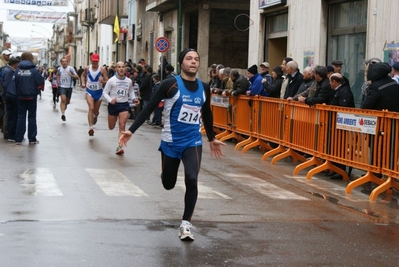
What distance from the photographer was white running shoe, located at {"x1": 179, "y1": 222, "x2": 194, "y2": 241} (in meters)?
7.26

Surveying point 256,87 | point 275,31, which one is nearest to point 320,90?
point 256,87

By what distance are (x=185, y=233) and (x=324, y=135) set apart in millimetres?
6293

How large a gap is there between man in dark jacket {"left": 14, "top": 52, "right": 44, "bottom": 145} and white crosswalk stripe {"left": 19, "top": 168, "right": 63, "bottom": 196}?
156 inches

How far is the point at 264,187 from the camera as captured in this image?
11469 millimetres

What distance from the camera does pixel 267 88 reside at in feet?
55.2

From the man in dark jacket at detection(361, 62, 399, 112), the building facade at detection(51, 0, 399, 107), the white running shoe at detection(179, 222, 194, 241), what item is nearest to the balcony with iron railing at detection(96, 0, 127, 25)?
the building facade at detection(51, 0, 399, 107)

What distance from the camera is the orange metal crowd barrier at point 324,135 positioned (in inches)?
441

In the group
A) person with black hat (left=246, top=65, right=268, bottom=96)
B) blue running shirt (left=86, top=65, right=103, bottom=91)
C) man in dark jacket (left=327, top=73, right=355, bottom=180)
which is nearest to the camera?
man in dark jacket (left=327, top=73, right=355, bottom=180)

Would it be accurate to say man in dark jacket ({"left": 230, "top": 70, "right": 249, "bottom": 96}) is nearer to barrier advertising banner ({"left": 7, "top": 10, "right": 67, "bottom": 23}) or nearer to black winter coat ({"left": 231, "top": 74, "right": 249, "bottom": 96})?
black winter coat ({"left": 231, "top": 74, "right": 249, "bottom": 96})

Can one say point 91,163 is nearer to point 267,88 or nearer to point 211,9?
point 267,88

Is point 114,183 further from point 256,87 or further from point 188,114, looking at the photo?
point 256,87

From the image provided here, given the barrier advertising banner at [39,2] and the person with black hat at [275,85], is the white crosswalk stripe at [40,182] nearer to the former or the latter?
the person with black hat at [275,85]

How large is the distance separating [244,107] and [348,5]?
427 centimetres

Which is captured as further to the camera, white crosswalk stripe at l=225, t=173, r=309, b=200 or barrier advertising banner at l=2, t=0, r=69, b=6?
barrier advertising banner at l=2, t=0, r=69, b=6
